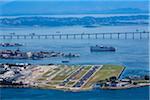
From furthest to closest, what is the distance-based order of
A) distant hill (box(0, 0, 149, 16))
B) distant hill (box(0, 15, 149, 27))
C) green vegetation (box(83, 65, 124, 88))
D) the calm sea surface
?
distant hill (box(0, 0, 149, 16))
distant hill (box(0, 15, 149, 27))
green vegetation (box(83, 65, 124, 88))
the calm sea surface

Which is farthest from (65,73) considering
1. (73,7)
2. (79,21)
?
(73,7)

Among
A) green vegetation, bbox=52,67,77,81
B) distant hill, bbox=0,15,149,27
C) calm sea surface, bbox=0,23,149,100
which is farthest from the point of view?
distant hill, bbox=0,15,149,27

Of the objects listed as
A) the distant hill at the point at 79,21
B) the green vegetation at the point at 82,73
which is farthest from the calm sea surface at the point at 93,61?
the distant hill at the point at 79,21

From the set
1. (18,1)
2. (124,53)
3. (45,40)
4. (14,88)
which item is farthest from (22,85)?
(18,1)

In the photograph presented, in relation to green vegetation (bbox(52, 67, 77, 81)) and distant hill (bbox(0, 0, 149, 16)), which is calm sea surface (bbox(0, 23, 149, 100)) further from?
distant hill (bbox(0, 0, 149, 16))

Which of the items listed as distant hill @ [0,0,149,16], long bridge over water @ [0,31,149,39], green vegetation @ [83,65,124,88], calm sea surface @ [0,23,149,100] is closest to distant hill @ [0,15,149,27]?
distant hill @ [0,0,149,16]

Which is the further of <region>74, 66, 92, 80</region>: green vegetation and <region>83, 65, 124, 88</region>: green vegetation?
<region>74, 66, 92, 80</region>: green vegetation

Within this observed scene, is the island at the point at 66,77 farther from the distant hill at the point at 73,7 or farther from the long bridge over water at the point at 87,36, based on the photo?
the distant hill at the point at 73,7
